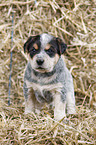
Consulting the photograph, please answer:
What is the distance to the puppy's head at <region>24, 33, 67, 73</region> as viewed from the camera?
3643 mm

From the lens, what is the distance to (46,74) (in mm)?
4020

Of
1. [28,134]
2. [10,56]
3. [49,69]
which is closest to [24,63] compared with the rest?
[10,56]

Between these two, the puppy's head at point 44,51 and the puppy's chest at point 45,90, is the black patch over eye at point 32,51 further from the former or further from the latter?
the puppy's chest at point 45,90

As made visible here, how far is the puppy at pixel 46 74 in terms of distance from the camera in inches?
147

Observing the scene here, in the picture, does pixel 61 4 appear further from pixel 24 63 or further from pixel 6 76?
pixel 6 76

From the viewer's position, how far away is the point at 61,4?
5500mm

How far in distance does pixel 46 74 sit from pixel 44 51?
462mm

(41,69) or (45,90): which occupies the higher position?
(41,69)

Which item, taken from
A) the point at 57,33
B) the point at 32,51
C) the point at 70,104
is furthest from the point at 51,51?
the point at 57,33

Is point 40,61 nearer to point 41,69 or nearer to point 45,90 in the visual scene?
point 41,69

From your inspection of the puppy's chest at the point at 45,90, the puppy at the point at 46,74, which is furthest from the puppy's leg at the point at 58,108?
the puppy's chest at the point at 45,90

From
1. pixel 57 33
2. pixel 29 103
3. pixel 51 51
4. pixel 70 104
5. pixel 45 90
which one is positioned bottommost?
pixel 70 104

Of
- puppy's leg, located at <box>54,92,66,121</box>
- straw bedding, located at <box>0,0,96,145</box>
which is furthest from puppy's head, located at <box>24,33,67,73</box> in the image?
straw bedding, located at <box>0,0,96,145</box>

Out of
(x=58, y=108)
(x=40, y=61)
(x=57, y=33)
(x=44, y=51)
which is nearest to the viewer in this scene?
(x=40, y=61)
